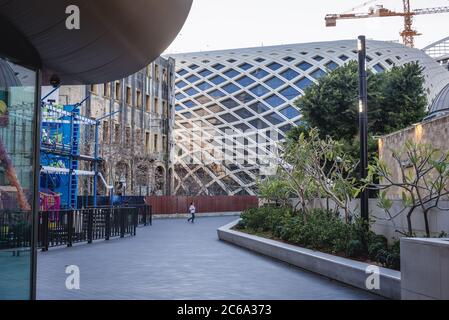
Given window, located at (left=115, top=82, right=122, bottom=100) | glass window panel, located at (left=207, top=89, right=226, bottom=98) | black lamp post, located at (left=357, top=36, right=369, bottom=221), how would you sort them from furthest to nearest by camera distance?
1. glass window panel, located at (left=207, top=89, right=226, bottom=98)
2. window, located at (left=115, top=82, right=122, bottom=100)
3. black lamp post, located at (left=357, top=36, right=369, bottom=221)

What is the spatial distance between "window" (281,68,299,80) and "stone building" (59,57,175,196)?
38222mm

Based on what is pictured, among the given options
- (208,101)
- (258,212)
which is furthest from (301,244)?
(208,101)

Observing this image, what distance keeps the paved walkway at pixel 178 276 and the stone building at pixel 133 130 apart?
16.7m

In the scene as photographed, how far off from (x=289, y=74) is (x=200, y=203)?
4321cm

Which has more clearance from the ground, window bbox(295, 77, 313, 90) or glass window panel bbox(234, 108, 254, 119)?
window bbox(295, 77, 313, 90)

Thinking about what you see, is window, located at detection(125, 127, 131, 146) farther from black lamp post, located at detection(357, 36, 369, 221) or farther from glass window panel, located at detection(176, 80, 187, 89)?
glass window panel, located at detection(176, 80, 187, 89)

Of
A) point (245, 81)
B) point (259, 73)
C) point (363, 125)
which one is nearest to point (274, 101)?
point (259, 73)

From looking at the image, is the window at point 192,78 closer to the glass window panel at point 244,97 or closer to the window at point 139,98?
the glass window panel at point 244,97

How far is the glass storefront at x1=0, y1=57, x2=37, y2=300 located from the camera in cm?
571

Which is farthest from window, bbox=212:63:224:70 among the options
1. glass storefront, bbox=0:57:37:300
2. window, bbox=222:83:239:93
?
glass storefront, bbox=0:57:37:300

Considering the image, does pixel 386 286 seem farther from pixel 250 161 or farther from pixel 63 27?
pixel 250 161

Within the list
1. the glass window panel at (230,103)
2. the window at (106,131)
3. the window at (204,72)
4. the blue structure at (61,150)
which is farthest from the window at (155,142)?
the window at (204,72)

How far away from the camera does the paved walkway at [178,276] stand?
938 centimetres

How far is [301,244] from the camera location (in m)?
15.4
